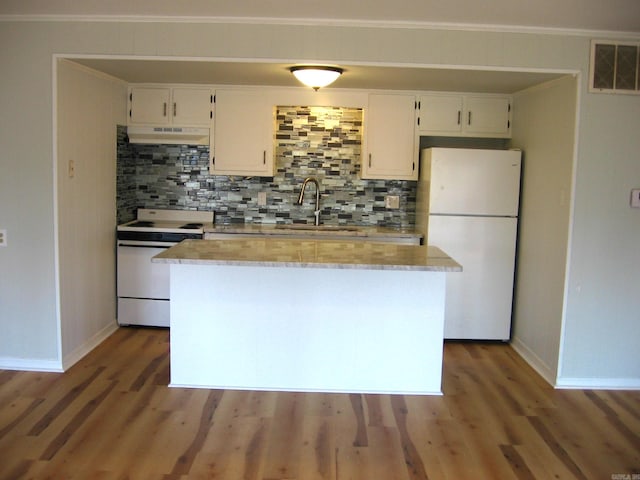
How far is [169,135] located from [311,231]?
146 cm

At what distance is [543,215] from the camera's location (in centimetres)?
424

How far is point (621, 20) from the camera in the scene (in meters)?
3.44

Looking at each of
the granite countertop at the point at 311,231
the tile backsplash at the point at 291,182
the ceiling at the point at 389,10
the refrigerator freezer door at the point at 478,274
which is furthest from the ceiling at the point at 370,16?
the granite countertop at the point at 311,231

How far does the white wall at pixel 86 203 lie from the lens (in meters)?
3.91

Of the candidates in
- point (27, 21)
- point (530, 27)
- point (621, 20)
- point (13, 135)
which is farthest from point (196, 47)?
point (621, 20)

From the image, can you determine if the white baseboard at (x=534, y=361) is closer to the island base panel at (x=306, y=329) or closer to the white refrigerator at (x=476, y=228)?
the white refrigerator at (x=476, y=228)

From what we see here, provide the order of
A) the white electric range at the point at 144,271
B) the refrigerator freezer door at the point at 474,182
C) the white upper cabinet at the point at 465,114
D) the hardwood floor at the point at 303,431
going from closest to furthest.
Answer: the hardwood floor at the point at 303,431 < the refrigerator freezer door at the point at 474,182 < the white electric range at the point at 144,271 < the white upper cabinet at the point at 465,114

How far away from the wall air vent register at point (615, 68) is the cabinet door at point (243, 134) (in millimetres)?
2507

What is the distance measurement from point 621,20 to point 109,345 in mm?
4139

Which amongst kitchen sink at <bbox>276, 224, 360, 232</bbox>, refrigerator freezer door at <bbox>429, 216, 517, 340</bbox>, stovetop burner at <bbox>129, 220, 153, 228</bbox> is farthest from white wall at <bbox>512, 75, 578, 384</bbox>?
stovetop burner at <bbox>129, 220, 153, 228</bbox>

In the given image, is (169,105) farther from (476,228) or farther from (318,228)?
(476,228)

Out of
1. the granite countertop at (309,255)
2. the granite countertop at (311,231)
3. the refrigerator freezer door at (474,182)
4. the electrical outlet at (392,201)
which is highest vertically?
the refrigerator freezer door at (474,182)

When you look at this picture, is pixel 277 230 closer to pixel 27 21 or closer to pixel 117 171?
pixel 117 171

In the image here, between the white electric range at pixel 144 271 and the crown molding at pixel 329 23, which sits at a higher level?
the crown molding at pixel 329 23
